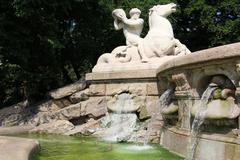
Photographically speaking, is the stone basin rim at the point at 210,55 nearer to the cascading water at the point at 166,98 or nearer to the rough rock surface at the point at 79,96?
the cascading water at the point at 166,98

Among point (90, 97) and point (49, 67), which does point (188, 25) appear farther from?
point (90, 97)

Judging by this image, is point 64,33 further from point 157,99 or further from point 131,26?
point 157,99

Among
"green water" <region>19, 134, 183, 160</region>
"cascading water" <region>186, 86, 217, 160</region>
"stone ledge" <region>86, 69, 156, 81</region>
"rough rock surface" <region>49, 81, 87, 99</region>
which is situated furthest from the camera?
"rough rock surface" <region>49, 81, 87, 99</region>

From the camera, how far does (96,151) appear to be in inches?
321

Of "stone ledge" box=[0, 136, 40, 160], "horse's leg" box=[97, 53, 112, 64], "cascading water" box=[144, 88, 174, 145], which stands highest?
"horse's leg" box=[97, 53, 112, 64]

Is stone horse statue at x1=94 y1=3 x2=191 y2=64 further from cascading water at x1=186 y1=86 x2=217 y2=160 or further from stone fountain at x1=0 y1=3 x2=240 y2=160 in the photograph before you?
cascading water at x1=186 y1=86 x2=217 y2=160

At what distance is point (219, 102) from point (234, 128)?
0.40m

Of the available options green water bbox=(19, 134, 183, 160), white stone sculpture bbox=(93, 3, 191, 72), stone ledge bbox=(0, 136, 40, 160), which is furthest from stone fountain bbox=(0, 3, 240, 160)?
stone ledge bbox=(0, 136, 40, 160)

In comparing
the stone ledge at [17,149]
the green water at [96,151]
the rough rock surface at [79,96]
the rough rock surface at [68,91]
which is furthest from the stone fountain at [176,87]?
the stone ledge at [17,149]

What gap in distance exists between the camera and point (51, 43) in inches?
613

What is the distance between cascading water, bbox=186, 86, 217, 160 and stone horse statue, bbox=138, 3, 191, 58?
188 inches

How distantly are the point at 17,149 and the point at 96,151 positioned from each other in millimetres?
2211

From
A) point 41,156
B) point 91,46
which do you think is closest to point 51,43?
point 91,46

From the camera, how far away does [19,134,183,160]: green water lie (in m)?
7.32
